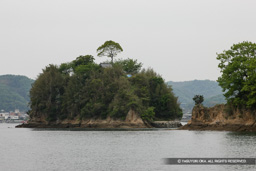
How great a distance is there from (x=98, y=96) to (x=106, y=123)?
10421 millimetres

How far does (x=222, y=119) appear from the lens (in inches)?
3735

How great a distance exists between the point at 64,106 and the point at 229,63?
67.6m

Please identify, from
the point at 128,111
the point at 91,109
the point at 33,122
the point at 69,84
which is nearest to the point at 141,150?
the point at 128,111

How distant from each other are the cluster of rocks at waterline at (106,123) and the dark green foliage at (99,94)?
1.56 m

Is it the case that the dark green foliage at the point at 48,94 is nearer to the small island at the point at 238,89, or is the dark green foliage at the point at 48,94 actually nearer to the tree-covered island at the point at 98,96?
the tree-covered island at the point at 98,96

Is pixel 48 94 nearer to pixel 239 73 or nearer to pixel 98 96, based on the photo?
pixel 98 96

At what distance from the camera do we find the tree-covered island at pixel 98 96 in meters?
125

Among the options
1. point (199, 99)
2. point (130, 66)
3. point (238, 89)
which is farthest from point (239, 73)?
point (130, 66)

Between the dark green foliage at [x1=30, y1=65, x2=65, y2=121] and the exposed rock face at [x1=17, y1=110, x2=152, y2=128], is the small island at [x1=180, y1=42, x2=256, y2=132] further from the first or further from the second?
the dark green foliage at [x1=30, y1=65, x2=65, y2=121]

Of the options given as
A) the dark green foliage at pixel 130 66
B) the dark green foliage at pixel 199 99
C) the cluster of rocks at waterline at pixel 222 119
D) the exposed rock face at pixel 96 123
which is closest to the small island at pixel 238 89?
the cluster of rocks at waterline at pixel 222 119

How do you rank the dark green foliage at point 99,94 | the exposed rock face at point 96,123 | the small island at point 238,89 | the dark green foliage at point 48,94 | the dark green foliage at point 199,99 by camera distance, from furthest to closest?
1. the dark green foliage at point 48,94
2. the dark green foliage at point 99,94
3. the exposed rock face at point 96,123
4. the dark green foliage at point 199,99
5. the small island at point 238,89

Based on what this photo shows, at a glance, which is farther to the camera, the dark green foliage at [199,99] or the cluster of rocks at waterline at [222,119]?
the dark green foliage at [199,99]

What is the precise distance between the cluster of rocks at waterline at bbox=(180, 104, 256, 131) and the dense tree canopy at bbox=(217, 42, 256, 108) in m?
2.29

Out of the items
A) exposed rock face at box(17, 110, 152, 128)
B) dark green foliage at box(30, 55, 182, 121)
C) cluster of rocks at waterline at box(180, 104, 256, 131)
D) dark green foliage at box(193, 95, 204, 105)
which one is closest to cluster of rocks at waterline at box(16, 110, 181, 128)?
exposed rock face at box(17, 110, 152, 128)
